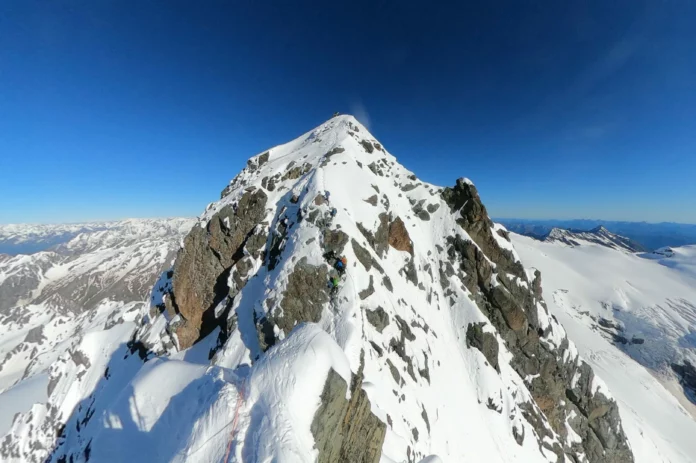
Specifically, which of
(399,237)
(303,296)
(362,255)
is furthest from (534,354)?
(303,296)

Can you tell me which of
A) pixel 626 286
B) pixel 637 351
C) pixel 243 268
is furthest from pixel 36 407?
pixel 626 286

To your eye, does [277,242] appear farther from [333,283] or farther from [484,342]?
[484,342]

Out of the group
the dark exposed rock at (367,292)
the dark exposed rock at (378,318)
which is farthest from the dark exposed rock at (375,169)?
the dark exposed rock at (378,318)

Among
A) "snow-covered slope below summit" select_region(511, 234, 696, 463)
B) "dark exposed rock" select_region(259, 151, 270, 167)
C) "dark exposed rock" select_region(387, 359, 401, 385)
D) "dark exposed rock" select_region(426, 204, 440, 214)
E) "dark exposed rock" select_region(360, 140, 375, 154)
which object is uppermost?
"dark exposed rock" select_region(360, 140, 375, 154)

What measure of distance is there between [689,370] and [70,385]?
137040 mm

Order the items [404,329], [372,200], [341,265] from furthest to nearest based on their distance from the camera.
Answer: [372,200] < [404,329] < [341,265]

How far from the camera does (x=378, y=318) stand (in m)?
26.1

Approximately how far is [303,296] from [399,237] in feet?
61.9

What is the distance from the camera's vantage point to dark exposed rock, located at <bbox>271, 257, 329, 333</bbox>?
23672 mm

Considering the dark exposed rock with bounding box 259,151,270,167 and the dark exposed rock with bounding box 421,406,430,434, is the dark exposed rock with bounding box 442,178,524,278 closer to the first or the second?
the dark exposed rock with bounding box 421,406,430,434

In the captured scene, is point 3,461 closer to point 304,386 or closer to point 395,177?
point 304,386

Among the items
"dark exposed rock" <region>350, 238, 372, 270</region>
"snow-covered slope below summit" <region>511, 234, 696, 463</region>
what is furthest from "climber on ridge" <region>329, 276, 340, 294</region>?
"snow-covered slope below summit" <region>511, 234, 696, 463</region>

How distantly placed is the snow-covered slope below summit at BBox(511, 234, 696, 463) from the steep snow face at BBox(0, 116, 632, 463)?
2322cm

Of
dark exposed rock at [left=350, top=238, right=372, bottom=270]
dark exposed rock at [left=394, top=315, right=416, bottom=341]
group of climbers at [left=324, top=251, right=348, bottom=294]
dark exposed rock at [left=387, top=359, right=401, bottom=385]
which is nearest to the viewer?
dark exposed rock at [left=387, top=359, right=401, bottom=385]
